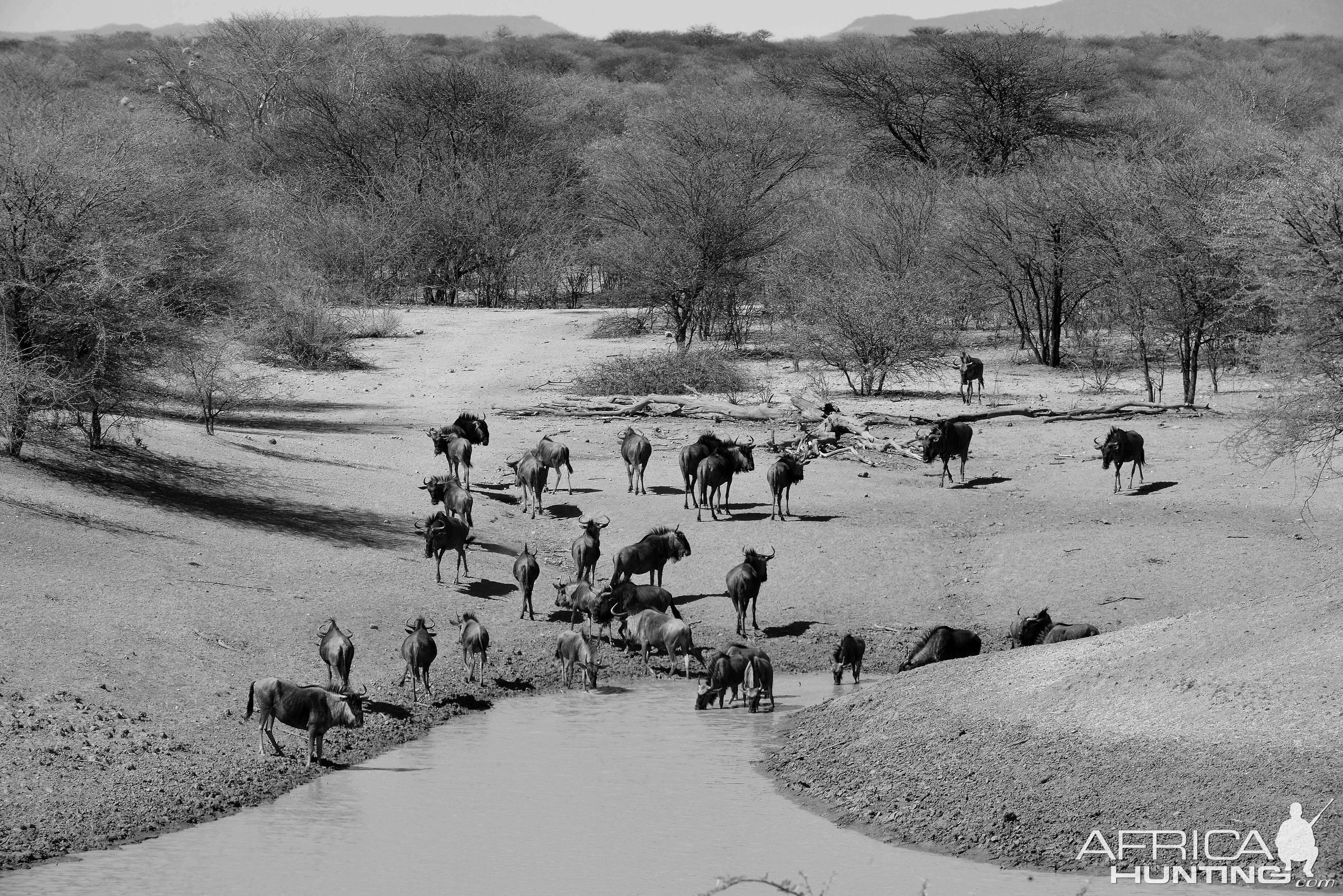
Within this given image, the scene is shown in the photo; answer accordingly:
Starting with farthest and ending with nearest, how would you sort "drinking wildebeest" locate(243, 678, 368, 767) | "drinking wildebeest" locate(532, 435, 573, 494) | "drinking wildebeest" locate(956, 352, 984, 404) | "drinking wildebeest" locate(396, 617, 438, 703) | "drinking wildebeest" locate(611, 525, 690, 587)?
1. "drinking wildebeest" locate(956, 352, 984, 404)
2. "drinking wildebeest" locate(532, 435, 573, 494)
3. "drinking wildebeest" locate(611, 525, 690, 587)
4. "drinking wildebeest" locate(396, 617, 438, 703)
5. "drinking wildebeest" locate(243, 678, 368, 767)

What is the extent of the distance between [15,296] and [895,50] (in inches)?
2127

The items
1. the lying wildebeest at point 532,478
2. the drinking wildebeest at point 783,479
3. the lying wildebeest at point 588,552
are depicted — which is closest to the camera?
the lying wildebeest at point 588,552

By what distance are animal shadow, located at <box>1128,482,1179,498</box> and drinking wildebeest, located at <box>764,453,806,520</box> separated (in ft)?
15.5

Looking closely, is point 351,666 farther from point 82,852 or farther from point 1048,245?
point 1048,245

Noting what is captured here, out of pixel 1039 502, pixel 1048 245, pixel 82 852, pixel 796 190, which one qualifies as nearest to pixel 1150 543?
pixel 1039 502

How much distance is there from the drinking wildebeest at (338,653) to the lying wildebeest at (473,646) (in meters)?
1.18

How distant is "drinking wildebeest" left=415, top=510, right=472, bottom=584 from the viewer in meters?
16.9

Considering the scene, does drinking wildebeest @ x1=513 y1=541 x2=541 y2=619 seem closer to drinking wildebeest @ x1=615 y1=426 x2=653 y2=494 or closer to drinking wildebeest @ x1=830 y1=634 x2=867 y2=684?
drinking wildebeest @ x1=830 y1=634 x2=867 y2=684

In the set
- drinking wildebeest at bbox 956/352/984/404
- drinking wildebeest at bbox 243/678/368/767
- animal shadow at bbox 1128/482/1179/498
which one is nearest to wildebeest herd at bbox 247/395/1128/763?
drinking wildebeest at bbox 243/678/368/767

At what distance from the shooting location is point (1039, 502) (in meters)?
21.1

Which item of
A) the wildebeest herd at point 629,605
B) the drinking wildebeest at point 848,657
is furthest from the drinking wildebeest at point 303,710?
the drinking wildebeest at point 848,657

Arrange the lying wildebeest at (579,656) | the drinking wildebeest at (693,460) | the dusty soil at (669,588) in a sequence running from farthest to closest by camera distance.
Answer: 1. the drinking wildebeest at (693,460)
2. the lying wildebeest at (579,656)
3. the dusty soil at (669,588)

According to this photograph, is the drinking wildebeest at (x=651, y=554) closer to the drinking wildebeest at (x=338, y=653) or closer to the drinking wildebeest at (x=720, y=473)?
the drinking wildebeest at (x=720, y=473)

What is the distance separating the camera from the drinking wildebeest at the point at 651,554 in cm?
1684
